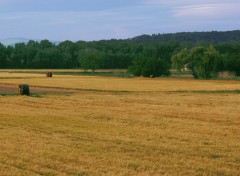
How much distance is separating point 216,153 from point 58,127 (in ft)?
25.6

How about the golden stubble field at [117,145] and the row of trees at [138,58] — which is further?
the row of trees at [138,58]

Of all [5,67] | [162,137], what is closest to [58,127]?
[162,137]

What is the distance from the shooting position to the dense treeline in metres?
100

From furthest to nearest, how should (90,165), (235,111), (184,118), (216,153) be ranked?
(235,111)
(184,118)
(216,153)
(90,165)

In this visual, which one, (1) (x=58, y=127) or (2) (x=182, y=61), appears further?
(2) (x=182, y=61)

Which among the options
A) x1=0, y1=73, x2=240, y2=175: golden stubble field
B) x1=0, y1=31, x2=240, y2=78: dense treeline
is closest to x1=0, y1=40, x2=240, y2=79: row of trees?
x1=0, y1=31, x2=240, y2=78: dense treeline

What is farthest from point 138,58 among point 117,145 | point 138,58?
point 117,145

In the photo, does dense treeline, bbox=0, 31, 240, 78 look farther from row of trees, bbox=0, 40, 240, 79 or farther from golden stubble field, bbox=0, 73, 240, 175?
golden stubble field, bbox=0, 73, 240, 175

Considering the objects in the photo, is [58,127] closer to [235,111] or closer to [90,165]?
[90,165]

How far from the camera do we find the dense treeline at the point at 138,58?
100 metres

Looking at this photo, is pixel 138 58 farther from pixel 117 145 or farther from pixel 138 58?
pixel 117 145

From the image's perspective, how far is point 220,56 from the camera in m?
103

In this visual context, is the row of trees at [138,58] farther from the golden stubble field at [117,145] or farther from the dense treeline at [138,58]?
the golden stubble field at [117,145]

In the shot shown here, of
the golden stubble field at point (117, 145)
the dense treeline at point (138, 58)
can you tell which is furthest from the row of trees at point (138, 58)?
the golden stubble field at point (117, 145)
